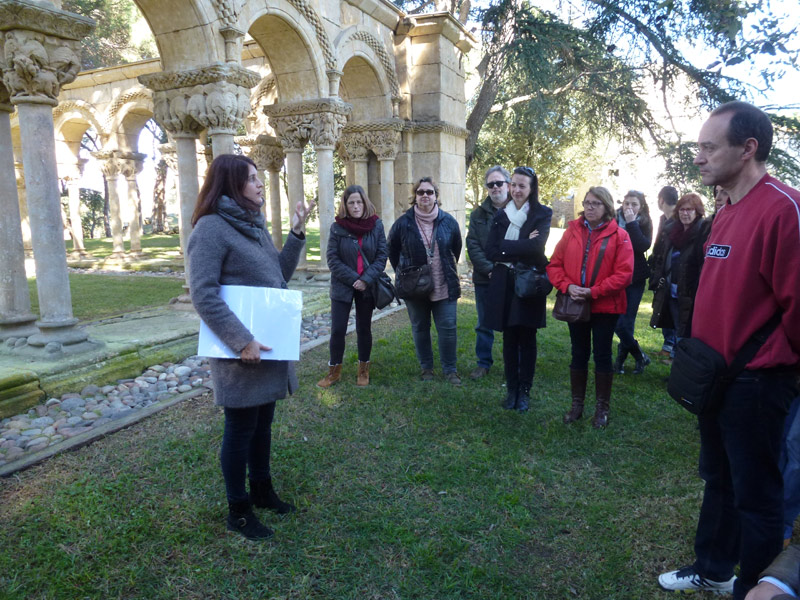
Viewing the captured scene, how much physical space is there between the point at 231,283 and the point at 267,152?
31.4 feet

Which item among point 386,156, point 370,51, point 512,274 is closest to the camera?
point 512,274

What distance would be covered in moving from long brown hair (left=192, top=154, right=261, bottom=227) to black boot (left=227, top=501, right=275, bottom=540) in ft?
4.52

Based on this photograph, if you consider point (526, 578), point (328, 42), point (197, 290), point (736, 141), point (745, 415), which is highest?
point (328, 42)

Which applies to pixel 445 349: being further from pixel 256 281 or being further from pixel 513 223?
pixel 256 281

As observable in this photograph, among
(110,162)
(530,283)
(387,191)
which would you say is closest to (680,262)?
(530,283)

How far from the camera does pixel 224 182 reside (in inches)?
96.7

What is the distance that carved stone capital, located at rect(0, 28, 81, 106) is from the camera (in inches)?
176

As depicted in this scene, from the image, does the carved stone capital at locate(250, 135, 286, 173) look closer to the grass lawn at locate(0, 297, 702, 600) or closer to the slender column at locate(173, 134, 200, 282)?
the slender column at locate(173, 134, 200, 282)

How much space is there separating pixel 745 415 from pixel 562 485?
1.50 m

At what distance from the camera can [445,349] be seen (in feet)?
16.4

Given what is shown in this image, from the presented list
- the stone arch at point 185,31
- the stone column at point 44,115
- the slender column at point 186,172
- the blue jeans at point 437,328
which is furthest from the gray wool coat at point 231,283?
the slender column at point 186,172

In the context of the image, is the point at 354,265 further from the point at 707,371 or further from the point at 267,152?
the point at 267,152

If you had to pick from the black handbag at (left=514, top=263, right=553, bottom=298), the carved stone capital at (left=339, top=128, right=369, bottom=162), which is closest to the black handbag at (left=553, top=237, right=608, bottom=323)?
the black handbag at (left=514, top=263, right=553, bottom=298)

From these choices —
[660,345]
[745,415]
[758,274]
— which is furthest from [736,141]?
[660,345]
